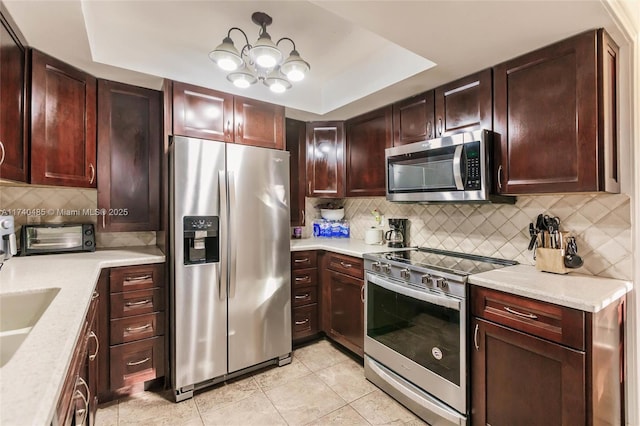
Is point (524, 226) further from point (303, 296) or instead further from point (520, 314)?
point (303, 296)

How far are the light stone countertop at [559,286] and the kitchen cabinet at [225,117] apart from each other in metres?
1.92

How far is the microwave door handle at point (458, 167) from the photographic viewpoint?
1.91 m

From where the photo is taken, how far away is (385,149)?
257cm

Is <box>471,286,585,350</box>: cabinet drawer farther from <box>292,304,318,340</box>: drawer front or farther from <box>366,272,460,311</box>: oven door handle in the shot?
<box>292,304,318,340</box>: drawer front

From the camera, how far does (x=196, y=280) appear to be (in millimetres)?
2092

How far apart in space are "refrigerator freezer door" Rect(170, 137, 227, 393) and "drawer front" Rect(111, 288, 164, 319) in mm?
156

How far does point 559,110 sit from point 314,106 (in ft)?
6.25

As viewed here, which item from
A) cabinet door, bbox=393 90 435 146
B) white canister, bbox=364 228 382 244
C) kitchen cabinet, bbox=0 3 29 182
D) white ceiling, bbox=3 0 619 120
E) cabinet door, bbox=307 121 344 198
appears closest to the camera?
white ceiling, bbox=3 0 619 120

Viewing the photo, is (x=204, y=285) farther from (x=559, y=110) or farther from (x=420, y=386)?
(x=559, y=110)

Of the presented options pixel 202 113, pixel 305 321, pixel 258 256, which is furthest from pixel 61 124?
pixel 305 321

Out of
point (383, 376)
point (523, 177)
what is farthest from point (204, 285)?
point (523, 177)

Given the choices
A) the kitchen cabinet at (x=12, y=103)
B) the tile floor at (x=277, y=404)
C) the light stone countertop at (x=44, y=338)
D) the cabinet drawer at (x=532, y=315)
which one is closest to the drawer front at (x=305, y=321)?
the tile floor at (x=277, y=404)

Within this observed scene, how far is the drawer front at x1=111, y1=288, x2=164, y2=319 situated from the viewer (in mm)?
1998

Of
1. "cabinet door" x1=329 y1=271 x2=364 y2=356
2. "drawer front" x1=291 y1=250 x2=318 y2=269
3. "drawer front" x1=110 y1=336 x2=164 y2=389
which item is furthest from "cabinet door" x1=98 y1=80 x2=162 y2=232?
"cabinet door" x1=329 y1=271 x2=364 y2=356
